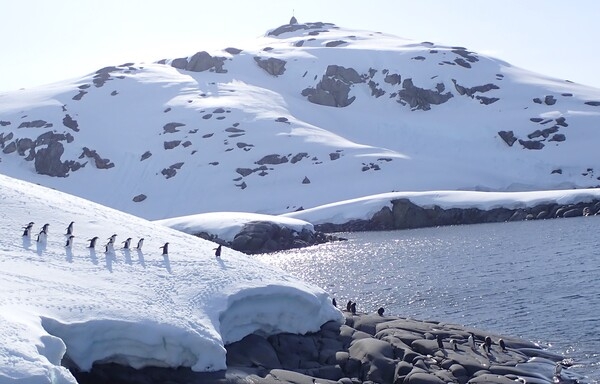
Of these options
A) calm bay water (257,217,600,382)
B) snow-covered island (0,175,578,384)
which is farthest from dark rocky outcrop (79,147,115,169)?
snow-covered island (0,175,578,384)

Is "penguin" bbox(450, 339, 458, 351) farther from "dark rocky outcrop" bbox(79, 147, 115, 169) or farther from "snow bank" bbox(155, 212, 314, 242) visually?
"dark rocky outcrop" bbox(79, 147, 115, 169)

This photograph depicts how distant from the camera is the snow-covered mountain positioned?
12144 cm

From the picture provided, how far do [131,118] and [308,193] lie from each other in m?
48.6

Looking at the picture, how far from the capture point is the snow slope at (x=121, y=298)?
27328 mm

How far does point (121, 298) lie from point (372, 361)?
10.7 metres

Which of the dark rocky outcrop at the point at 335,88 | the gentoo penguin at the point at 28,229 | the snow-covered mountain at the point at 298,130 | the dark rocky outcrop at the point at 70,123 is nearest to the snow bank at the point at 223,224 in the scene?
the snow-covered mountain at the point at 298,130

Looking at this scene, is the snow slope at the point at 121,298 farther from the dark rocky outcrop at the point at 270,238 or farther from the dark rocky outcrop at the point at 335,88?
the dark rocky outcrop at the point at 335,88

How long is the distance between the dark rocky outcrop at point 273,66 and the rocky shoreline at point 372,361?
467 feet

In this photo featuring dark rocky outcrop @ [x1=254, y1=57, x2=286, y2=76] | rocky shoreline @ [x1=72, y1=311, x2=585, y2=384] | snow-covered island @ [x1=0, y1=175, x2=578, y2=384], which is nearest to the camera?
snow-covered island @ [x1=0, y1=175, x2=578, y2=384]

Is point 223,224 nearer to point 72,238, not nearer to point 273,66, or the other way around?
point 72,238

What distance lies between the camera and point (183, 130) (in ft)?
474

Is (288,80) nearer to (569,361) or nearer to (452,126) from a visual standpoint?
(452,126)

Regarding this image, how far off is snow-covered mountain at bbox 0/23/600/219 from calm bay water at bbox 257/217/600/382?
3078 centimetres

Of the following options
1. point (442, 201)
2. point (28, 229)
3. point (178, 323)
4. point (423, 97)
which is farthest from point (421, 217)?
point (178, 323)
